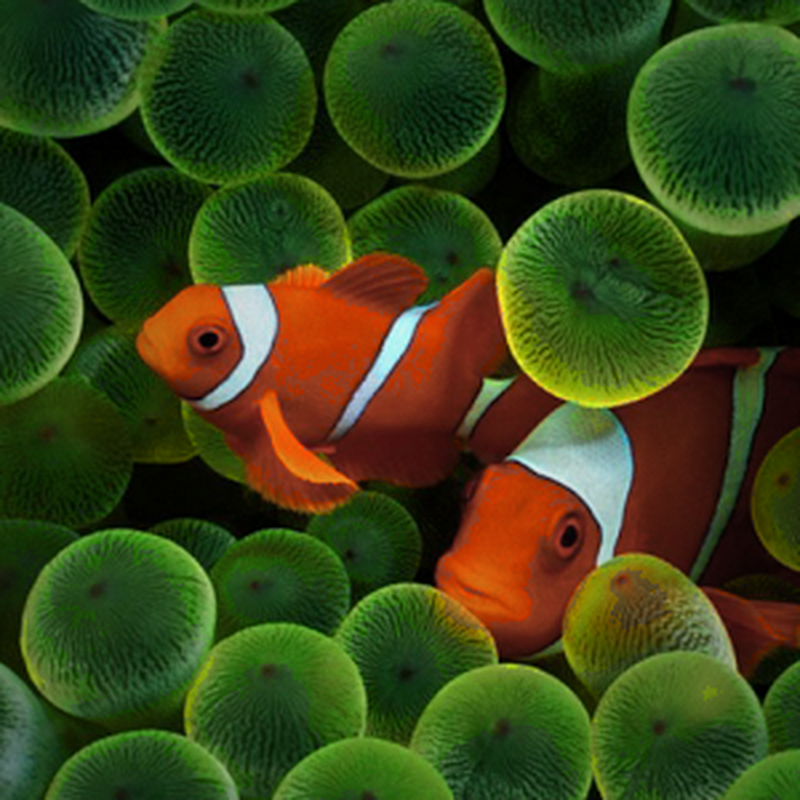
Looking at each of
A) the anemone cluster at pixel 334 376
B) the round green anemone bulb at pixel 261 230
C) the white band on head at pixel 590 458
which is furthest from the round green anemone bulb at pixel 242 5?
the white band on head at pixel 590 458

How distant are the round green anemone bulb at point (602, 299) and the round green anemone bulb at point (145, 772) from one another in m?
0.30

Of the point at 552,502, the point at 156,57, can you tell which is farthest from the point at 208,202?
the point at 552,502

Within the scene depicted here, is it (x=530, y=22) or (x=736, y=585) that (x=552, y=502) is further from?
Answer: (x=530, y=22)

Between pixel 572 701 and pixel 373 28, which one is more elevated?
pixel 373 28

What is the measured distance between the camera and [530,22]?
0.77 meters

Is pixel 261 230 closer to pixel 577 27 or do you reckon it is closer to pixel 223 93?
pixel 223 93

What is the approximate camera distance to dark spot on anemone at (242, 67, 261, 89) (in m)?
0.84

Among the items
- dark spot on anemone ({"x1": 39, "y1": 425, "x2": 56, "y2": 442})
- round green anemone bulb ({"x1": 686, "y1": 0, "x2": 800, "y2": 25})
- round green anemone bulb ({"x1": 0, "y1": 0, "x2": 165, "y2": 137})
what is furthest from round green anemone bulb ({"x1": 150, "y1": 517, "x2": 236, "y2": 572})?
round green anemone bulb ({"x1": 686, "y1": 0, "x2": 800, "y2": 25})

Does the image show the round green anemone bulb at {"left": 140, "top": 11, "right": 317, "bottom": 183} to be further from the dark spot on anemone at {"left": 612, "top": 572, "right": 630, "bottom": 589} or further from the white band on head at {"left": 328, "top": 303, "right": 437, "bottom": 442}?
the dark spot on anemone at {"left": 612, "top": 572, "right": 630, "bottom": 589}

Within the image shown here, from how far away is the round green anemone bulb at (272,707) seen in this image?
61 centimetres

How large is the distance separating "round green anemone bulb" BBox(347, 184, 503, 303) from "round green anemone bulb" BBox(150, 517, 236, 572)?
25cm

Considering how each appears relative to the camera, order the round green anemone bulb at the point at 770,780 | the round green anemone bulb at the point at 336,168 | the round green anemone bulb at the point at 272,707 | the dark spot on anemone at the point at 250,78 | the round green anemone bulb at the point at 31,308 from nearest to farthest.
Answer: the round green anemone bulb at the point at 770,780
the round green anemone bulb at the point at 272,707
the round green anemone bulb at the point at 31,308
the dark spot on anemone at the point at 250,78
the round green anemone bulb at the point at 336,168

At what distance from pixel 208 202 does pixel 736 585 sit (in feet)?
1.66

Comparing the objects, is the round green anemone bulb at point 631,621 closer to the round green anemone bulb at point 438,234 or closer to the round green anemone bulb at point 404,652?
the round green anemone bulb at point 404,652
